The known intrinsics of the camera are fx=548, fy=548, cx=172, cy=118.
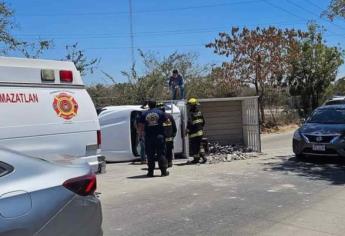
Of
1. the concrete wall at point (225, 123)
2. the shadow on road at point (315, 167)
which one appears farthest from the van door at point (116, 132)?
the shadow on road at point (315, 167)

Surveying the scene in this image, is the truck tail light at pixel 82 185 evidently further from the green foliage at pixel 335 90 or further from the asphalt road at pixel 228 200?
the green foliage at pixel 335 90

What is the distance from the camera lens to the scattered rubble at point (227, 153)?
549 inches

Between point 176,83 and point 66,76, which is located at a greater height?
point 176,83

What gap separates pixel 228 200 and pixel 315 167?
4.46m

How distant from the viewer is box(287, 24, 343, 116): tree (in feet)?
103

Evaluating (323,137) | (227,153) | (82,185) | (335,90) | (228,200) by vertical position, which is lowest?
(228,200)

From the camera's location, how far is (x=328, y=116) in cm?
1404

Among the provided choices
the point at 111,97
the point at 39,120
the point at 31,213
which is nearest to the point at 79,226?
the point at 31,213

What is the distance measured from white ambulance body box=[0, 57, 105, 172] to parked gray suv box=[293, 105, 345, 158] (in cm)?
635

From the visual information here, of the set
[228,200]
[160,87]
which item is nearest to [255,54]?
[160,87]

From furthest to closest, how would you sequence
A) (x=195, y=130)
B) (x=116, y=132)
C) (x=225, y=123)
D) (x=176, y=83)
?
(x=176, y=83) < (x=225, y=123) < (x=116, y=132) < (x=195, y=130)

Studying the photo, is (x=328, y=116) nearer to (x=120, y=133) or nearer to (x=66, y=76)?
(x=120, y=133)

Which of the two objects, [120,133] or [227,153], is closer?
[120,133]

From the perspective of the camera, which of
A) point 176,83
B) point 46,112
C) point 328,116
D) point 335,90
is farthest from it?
point 335,90
